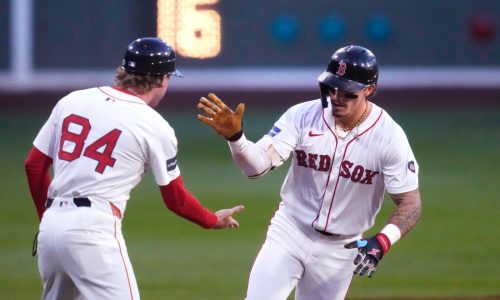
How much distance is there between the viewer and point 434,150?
50.8ft

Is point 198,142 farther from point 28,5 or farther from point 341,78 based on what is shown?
point 341,78

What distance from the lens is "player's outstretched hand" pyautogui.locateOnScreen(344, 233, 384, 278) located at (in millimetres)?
5418

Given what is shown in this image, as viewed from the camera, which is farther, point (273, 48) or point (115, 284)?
point (273, 48)

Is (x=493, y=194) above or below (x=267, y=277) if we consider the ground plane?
below

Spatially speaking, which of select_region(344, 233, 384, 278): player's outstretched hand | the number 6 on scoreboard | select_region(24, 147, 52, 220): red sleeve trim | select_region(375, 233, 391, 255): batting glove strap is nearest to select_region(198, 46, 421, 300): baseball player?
select_region(375, 233, 391, 255): batting glove strap

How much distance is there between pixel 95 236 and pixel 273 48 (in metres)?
14.6

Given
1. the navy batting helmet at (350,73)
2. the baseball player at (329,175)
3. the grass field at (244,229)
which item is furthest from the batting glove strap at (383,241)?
the grass field at (244,229)

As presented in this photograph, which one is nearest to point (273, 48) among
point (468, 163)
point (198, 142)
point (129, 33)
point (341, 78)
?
point (129, 33)

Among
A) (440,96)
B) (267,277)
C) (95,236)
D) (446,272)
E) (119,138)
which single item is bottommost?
(440,96)

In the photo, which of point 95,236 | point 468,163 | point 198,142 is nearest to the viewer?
point 95,236

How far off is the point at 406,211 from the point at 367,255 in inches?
20.6

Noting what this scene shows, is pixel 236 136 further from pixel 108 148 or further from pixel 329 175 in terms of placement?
pixel 108 148

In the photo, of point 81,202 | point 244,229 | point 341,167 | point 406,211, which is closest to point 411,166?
point 406,211

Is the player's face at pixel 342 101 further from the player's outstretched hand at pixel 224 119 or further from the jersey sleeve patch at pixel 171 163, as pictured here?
the jersey sleeve patch at pixel 171 163
